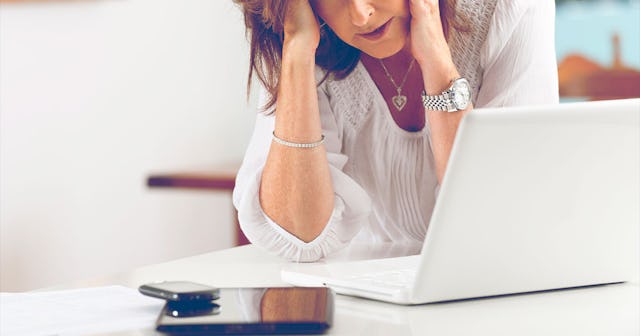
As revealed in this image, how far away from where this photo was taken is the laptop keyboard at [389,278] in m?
0.90

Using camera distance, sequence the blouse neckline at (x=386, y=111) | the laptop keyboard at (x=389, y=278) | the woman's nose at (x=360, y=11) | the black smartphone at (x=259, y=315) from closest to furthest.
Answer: the black smartphone at (x=259, y=315) → the laptop keyboard at (x=389, y=278) → the woman's nose at (x=360, y=11) → the blouse neckline at (x=386, y=111)

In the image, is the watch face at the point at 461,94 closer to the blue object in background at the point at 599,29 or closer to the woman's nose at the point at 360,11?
the woman's nose at the point at 360,11

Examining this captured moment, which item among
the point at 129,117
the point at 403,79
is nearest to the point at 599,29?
the point at 129,117

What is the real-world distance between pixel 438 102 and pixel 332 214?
0.69 ft

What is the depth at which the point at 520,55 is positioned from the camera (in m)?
1.37

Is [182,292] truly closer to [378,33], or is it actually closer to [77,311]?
[77,311]

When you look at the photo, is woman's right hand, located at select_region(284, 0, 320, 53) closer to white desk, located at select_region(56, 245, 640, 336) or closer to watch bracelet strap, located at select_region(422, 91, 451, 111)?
watch bracelet strap, located at select_region(422, 91, 451, 111)

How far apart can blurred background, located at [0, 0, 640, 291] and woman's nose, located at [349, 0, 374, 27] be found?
130cm

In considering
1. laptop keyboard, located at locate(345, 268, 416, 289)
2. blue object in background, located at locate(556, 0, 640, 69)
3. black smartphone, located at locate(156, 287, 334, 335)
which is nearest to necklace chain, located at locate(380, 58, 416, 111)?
laptop keyboard, located at locate(345, 268, 416, 289)

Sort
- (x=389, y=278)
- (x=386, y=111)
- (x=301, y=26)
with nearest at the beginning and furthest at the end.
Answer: (x=389, y=278), (x=301, y=26), (x=386, y=111)

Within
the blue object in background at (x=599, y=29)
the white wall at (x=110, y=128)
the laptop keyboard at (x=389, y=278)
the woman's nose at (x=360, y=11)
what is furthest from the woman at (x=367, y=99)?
the blue object in background at (x=599, y=29)

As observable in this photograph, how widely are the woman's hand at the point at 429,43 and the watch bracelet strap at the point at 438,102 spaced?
25 millimetres

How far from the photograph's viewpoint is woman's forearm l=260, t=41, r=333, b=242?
1.29 m

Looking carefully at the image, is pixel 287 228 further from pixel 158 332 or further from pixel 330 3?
pixel 158 332
